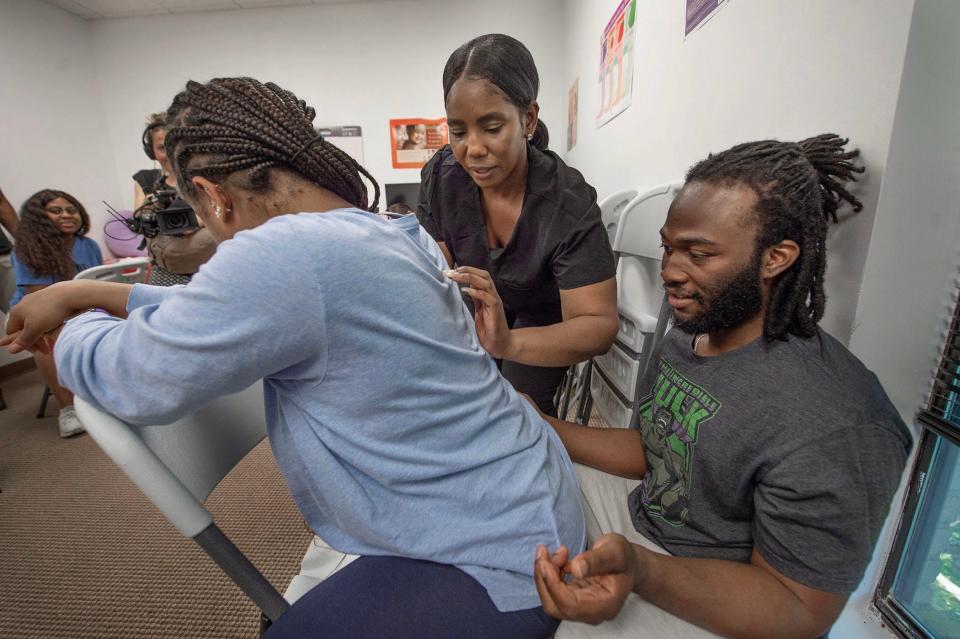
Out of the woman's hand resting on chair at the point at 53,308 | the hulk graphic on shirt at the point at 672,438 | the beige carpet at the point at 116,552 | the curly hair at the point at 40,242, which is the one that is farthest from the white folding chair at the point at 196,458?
the curly hair at the point at 40,242

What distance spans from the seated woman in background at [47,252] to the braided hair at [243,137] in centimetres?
260

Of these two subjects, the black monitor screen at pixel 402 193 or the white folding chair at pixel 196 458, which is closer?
the white folding chair at pixel 196 458

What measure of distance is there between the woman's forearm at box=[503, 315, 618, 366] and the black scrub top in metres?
0.10

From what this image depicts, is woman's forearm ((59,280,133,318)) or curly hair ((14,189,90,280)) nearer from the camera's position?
woman's forearm ((59,280,133,318))

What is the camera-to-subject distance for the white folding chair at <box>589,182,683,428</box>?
125 centimetres

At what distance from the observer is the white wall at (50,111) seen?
3.22 metres

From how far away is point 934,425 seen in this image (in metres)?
0.75

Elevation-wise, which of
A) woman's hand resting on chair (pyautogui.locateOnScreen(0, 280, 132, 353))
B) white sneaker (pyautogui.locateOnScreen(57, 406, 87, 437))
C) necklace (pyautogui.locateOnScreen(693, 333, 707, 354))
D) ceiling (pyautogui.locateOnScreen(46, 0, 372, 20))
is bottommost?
white sneaker (pyautogui.locateOnScreen(57, 406, 87, 437))

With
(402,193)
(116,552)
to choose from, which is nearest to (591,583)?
(116,552)

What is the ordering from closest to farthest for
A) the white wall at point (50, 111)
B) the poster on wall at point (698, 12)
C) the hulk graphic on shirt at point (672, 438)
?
1. the hulk graphic on shirt at point (672, 438)
2. the poster on wall at point (698, 12)
3. the white wall at point (50, 111)

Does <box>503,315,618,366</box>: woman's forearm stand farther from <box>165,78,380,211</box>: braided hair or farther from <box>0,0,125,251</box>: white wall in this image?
<box>0,0,125,251</box>: white wall

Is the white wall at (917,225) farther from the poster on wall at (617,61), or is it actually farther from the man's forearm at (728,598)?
the poster on wall at (617,61)

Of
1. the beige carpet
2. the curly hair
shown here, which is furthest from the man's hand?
the curly hair

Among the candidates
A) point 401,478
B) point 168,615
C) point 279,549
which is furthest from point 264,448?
point 401,478
